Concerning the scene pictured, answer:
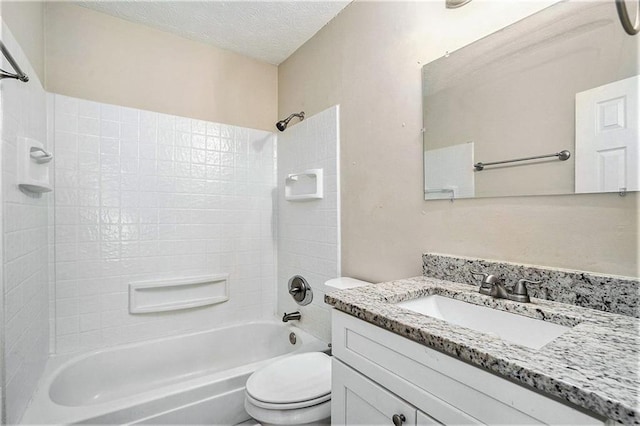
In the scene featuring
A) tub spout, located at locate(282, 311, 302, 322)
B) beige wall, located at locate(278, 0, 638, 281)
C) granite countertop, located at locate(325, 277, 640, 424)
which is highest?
beige wall, located at locate(278, 0, 638, 281)

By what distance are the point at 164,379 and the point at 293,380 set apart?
1057 mm

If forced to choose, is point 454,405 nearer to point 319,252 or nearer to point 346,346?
point 346,346

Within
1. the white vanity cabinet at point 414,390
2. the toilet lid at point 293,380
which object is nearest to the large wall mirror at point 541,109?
the white vanity cabinet at point 414,390

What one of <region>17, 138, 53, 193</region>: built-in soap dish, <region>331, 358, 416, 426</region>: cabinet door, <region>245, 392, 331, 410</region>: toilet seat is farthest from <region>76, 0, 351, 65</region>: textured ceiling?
<region>245, 392, 331, 410</region>: toilet seat

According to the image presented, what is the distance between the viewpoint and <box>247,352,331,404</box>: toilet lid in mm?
1224

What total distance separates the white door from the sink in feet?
1.39

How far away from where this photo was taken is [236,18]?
188cm

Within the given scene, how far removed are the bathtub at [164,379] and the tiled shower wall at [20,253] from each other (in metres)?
0.14

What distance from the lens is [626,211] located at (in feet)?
2.65

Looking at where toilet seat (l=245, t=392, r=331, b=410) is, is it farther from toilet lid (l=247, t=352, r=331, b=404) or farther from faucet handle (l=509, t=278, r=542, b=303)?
faucet handle (l=509, t=278, r=542, b=303)

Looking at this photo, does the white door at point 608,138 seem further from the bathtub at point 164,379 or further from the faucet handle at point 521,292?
the bathtub at point 164,379

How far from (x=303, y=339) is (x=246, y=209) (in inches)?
40.8

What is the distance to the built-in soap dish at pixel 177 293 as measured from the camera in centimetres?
192

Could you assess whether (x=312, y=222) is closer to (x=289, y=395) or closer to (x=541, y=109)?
(x=289, y=395)
